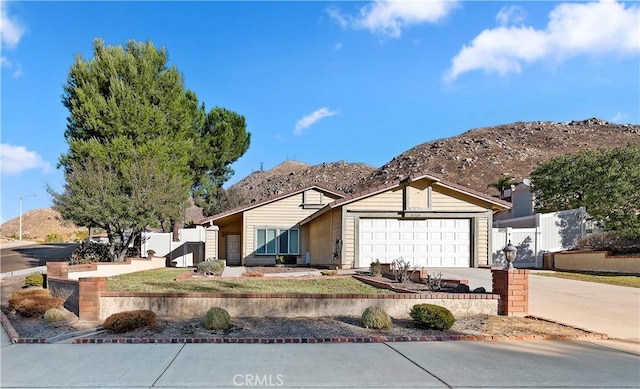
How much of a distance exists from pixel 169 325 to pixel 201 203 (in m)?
25.0

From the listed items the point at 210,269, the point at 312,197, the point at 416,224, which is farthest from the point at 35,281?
the point at 416,224

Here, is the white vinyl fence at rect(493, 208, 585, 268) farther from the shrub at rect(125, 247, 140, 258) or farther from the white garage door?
the shrub at rect(125, 247, 140, 258)

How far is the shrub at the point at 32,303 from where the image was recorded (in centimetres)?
988

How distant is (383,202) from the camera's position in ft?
62.2

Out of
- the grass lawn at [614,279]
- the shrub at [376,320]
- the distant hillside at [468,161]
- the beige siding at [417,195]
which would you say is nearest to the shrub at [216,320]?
the shrub at [376,320]

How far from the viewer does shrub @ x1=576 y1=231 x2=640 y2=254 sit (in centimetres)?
1831

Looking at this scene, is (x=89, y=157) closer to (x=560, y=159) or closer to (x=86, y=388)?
(x=86, y=388)

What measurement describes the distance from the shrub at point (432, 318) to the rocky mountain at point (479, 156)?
4160 centimetres

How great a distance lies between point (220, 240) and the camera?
27.9 m

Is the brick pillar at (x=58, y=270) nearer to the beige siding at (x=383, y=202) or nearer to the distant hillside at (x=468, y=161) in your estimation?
the beige siding at (x=383, y=202)

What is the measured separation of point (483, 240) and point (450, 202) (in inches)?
85.1

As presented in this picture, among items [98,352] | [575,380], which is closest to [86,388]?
[98,352]

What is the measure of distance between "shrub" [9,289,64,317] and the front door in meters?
16.9

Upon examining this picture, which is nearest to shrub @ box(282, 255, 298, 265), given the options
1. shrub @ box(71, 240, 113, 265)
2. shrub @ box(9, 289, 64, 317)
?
shrub @ box(71, 240, 113, 265)
